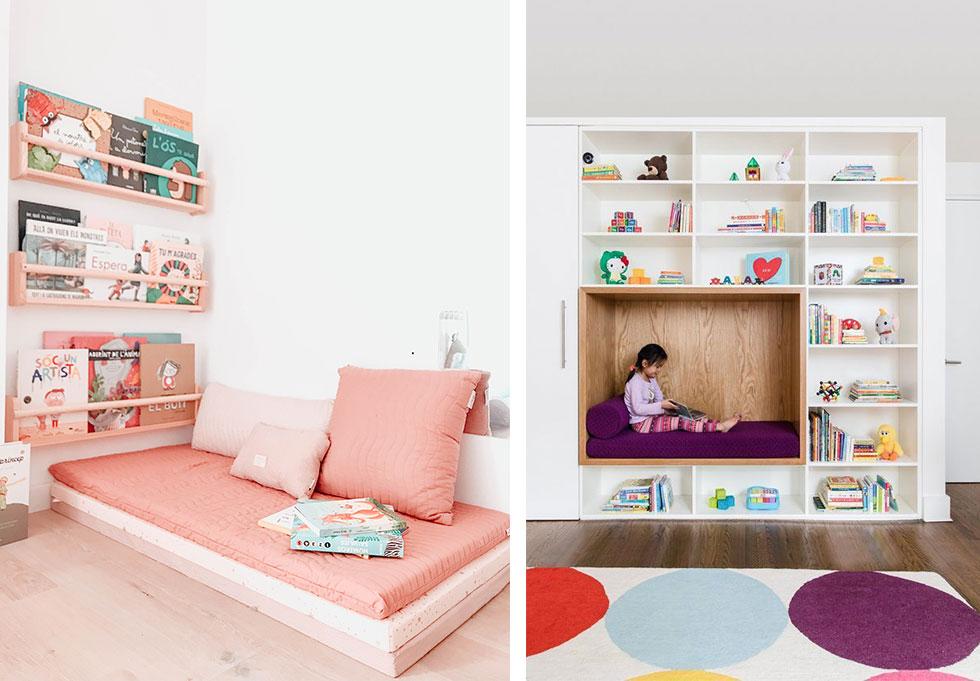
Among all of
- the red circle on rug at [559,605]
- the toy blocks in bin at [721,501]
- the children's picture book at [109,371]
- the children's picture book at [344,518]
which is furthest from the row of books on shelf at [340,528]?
the toy blocks in bin at [721,501]

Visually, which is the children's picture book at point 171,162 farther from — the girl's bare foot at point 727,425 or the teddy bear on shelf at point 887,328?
the teddy bear on shelf at point 887,328

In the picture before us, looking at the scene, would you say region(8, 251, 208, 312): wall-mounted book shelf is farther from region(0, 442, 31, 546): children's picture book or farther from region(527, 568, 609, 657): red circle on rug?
region(527, 568, 609, 657): red circle on rug

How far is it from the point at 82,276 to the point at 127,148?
0.67ft

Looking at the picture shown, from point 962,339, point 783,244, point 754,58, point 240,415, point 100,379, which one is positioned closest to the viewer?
point 240,415

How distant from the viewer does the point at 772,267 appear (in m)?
2.73

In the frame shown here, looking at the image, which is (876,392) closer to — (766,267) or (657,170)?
(766,267)

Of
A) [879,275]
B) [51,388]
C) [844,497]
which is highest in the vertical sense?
[879,275]

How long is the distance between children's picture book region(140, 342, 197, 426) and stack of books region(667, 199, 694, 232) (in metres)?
2.16

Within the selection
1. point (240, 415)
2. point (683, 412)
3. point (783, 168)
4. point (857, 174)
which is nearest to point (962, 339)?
point (857, 174)

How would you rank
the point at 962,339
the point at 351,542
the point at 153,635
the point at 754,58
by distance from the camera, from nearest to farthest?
the point at 153,635 → the point at 351,542 → the point at 754,58 → the point at 962,339

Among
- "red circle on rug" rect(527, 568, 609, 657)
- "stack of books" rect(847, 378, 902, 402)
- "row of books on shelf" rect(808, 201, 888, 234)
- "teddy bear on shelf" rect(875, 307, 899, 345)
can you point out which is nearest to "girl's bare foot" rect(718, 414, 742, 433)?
"stack of books" rect(847, 378, 902, 402)

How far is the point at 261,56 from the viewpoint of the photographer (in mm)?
854

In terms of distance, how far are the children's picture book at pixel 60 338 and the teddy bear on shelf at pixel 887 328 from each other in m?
2.80

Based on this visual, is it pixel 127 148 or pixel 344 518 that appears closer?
pixel 344 518
